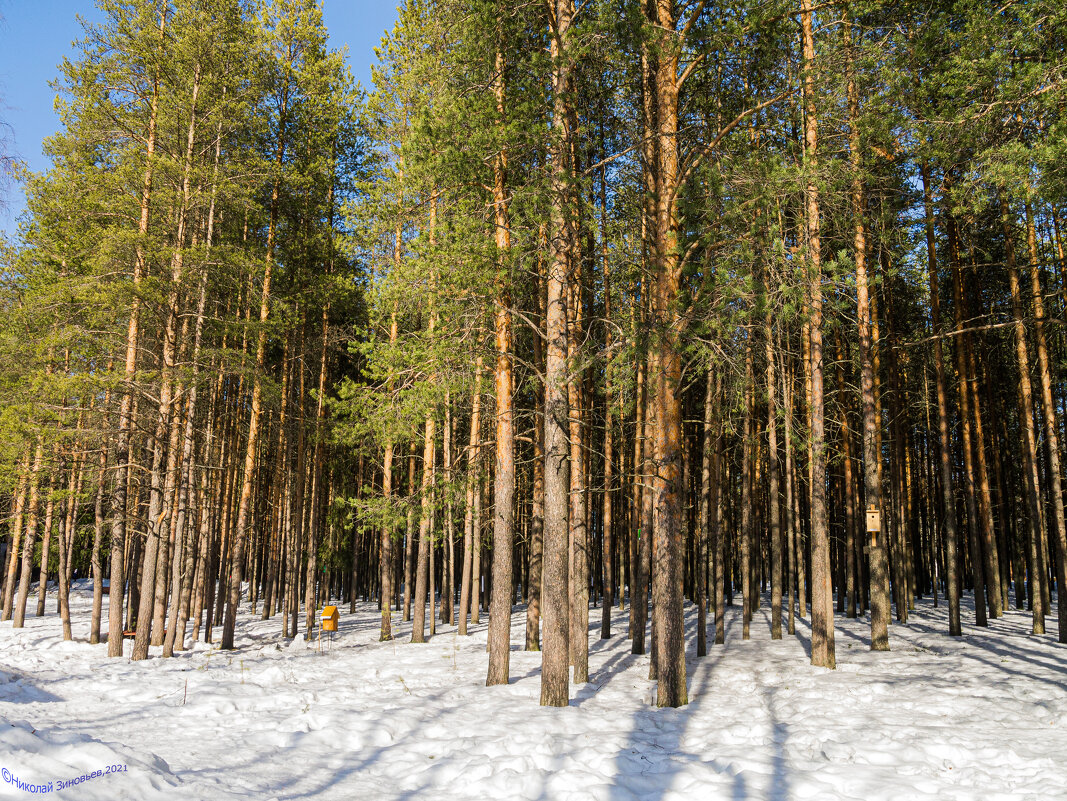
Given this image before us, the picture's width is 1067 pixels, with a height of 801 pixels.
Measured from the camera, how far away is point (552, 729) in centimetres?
712

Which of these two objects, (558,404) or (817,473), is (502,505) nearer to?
(558,404)

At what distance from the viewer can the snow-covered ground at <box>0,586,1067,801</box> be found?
516cm

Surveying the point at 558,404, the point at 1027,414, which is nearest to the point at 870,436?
the point at 1027,414

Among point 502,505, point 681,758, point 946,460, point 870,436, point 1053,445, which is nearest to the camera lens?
point 681,758

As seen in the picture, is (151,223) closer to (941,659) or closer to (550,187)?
(550,187)

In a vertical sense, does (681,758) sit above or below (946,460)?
below

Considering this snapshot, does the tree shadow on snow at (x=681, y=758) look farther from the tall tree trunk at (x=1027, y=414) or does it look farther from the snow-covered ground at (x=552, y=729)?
the tall tree trunk at (x=1027, y=414)

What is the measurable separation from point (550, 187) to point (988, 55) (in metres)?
6.81

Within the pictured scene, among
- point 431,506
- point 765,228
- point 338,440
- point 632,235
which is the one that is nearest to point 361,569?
point 338,440

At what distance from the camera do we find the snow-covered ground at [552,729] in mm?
5156

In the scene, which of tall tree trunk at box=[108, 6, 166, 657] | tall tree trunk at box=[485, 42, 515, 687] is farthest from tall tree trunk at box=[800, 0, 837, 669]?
tall tree trunk at box=[108, 6, 166, 657]

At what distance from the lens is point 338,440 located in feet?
46.6

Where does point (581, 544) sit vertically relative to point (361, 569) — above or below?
above

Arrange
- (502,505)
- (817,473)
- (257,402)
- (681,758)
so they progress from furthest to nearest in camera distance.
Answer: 1. (257,402)
2. (817,473)
3. (502,505)
4. (681,758)
